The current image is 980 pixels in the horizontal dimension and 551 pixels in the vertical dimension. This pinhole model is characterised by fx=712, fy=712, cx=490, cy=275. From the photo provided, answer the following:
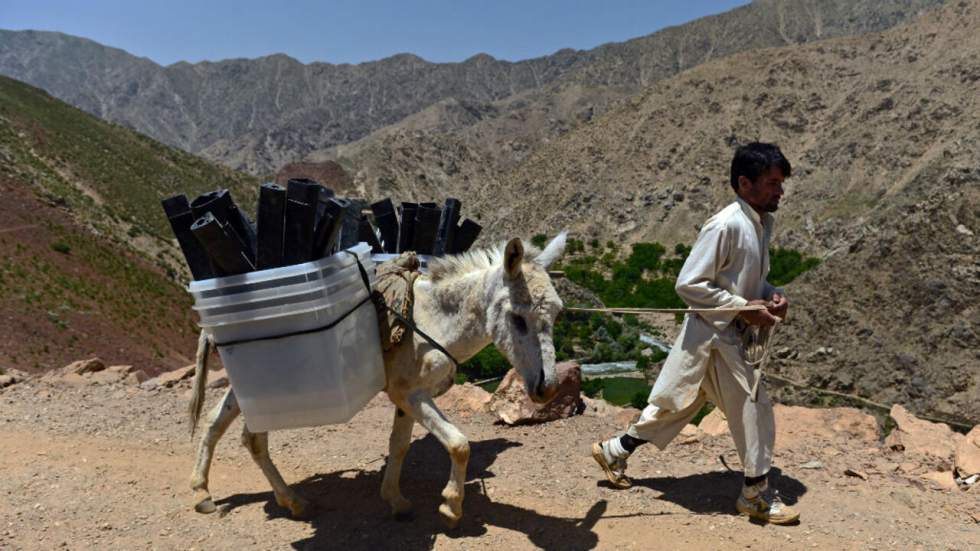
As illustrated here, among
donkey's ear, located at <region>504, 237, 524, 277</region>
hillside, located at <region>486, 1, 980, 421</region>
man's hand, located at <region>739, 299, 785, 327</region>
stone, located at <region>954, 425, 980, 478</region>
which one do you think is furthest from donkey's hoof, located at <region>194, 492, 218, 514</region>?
hillside, located at <region>486, 1, 980, 421</region>

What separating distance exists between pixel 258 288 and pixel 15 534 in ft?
8.21

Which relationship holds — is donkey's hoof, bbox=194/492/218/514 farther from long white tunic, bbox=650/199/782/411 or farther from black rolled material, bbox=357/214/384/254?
long white tunic, bbox=650/199/782/411

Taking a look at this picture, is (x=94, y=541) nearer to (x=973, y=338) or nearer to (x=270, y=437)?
(x=270, y=437)

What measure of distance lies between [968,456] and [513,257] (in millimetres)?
3920

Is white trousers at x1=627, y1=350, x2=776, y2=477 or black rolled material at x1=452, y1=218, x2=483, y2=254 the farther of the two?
black rolled material at x1=452, y1=218, x2=483, y2=254

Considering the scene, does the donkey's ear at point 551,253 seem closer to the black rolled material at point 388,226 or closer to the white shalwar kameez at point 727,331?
the white shalwar kameez at point 727,331

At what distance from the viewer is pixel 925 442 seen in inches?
225

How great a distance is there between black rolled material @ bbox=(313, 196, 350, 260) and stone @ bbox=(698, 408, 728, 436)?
3845 millimetres

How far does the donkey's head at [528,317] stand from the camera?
384 cm

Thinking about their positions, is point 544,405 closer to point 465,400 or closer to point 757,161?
point 465,400

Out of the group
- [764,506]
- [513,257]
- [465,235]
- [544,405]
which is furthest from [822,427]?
[513,257]

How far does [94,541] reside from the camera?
4.49m

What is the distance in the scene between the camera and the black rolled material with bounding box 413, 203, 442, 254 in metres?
6.16

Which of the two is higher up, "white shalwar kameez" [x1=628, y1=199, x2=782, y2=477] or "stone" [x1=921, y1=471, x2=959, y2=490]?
"white shalwar kameez" [x1=628, y1=199, x2=782, y2=477]
